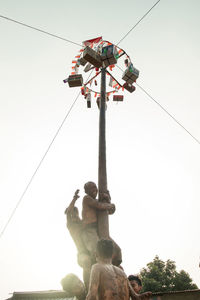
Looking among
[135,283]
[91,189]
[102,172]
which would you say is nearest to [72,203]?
[91,189]

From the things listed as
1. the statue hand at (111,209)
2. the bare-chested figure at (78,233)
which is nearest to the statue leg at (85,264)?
the bare-chested figure at (78,233)

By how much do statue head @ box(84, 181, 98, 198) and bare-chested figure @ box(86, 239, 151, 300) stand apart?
1.61m

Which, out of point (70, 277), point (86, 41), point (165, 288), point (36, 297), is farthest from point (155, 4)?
point (165, 288)

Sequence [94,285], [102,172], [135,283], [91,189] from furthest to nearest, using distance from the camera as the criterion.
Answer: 1. [102,172]
2. [91,189]
3. [135,283]
4. [94,285]

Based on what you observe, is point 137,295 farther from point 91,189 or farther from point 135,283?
point 91,189

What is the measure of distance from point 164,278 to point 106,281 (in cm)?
3073

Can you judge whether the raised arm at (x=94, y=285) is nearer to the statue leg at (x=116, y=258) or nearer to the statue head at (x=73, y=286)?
the statue head at (x=73, y=286)

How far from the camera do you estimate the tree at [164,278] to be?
86.5 feet

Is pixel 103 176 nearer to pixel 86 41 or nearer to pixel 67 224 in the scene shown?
pixel 67 224

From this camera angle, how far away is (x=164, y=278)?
91.4 ft

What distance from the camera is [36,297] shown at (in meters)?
18.1

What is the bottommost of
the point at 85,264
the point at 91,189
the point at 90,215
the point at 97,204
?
the point at 85,264

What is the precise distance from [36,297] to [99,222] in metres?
18.8

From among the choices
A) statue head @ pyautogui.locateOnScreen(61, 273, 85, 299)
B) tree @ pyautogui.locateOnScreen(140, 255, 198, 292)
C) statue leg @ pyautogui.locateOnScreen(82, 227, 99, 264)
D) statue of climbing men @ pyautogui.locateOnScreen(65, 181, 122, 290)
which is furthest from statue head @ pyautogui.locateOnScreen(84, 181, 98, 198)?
tree @ pyautogui.locateOnScreen(140, 255, 198, 292)
